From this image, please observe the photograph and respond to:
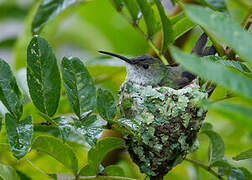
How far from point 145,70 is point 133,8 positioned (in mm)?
1171

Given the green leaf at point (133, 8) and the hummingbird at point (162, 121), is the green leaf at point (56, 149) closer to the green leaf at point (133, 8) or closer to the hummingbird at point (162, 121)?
the hummingbird at point (162, 121)

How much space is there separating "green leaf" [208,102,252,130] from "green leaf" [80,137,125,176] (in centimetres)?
108

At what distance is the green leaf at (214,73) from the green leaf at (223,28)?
0.09 metres

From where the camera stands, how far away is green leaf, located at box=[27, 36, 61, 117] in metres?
1.72

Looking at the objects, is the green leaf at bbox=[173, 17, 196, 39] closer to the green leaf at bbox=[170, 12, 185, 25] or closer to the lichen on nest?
the green leaf at bbox=[170, 12, 185, 25]

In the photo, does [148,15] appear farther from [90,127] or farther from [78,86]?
[90,127]

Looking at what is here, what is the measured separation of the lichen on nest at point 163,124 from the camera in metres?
2.32

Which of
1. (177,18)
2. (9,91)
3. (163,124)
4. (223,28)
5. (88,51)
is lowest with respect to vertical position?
(88,51)

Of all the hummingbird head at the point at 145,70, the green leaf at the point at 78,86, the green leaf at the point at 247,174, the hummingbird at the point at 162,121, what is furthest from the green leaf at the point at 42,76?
the hummingbird head at the point at 145,70

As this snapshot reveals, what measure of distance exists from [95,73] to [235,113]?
2.20 m

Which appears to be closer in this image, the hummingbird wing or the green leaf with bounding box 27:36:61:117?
the green leaf with bounding box 27:36:61:117

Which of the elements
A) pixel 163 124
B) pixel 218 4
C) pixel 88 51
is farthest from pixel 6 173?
pixel 88 51

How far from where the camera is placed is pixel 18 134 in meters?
1.59

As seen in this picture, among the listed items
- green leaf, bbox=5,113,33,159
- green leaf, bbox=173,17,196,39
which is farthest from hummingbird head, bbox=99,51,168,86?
green leaf, bbox=5,113,33,159
